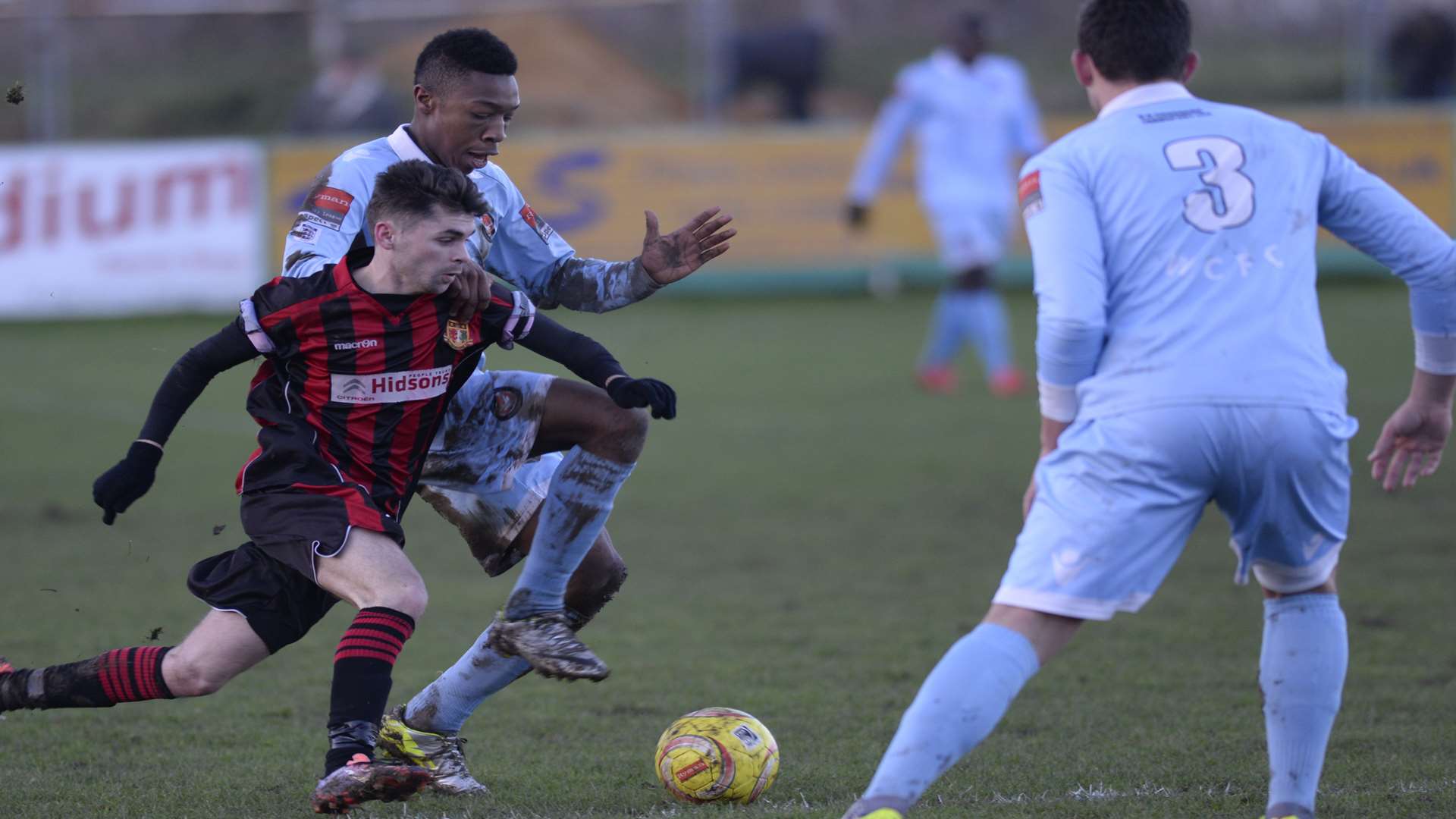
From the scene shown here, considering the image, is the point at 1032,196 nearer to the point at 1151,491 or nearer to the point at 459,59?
the point at 1151,491

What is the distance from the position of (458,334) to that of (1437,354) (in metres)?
2.14

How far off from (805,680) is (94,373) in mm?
9818

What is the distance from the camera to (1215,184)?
3152 mm

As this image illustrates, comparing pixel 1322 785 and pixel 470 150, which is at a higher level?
pixel 470 150

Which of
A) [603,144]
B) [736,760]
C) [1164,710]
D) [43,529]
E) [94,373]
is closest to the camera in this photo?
[736,760]

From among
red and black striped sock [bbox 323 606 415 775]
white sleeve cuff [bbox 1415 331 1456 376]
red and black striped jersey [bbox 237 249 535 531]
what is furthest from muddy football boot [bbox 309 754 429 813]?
white sleeve cuff [bbox 1415 331 1456 376]

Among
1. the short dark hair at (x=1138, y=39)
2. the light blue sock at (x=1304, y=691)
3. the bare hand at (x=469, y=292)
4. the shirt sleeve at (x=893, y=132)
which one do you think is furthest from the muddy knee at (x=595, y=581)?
the shirt sleeve at (x=893, y=132)

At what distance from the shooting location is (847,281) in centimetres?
1844

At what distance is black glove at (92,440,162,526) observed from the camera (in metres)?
3.85

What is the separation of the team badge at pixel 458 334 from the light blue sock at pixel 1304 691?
1.92 meters

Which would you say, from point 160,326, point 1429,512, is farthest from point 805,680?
point 160,326

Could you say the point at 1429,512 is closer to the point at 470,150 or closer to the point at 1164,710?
the point at 1164,710

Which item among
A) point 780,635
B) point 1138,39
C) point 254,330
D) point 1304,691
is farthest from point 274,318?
point 780,635

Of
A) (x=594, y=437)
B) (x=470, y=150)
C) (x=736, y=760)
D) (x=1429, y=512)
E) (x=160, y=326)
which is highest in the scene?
(x=470, y=150)
